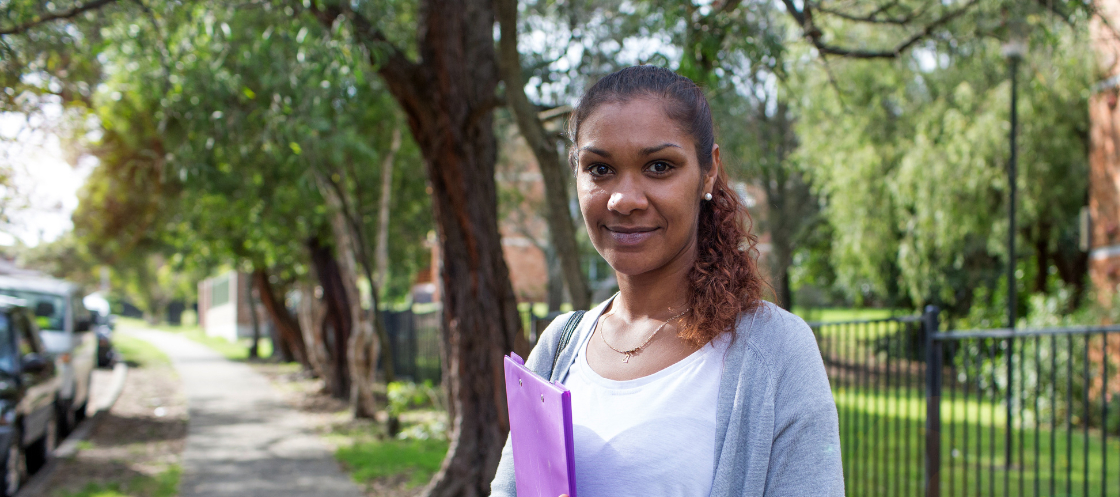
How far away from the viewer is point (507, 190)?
1806 centimetres

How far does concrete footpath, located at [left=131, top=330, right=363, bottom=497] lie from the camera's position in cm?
809

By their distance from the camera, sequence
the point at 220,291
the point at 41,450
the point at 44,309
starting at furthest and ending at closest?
1. the point at 220,291
2. the point at 44,309
3. the point at 41,450

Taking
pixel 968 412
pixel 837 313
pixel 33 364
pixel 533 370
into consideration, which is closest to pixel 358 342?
pixel 33 364

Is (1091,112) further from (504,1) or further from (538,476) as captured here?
(538,476)

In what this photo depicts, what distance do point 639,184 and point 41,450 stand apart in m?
9.11

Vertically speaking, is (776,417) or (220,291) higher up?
(776,417)

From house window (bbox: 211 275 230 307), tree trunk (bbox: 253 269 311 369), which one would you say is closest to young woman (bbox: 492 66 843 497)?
tree trunk (bbox: 253 269 311 369)

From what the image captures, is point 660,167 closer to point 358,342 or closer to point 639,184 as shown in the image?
point 639,184

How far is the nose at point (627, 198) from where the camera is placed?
1.72 m

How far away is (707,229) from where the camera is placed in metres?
1.85

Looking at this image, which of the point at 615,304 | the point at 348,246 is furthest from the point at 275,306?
the point at 615,304

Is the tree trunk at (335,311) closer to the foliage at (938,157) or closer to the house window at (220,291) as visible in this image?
the foliage at (938,157)

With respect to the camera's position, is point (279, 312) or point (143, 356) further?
point (143, 356)

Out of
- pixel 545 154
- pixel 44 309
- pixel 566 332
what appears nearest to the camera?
pixel 566 332
